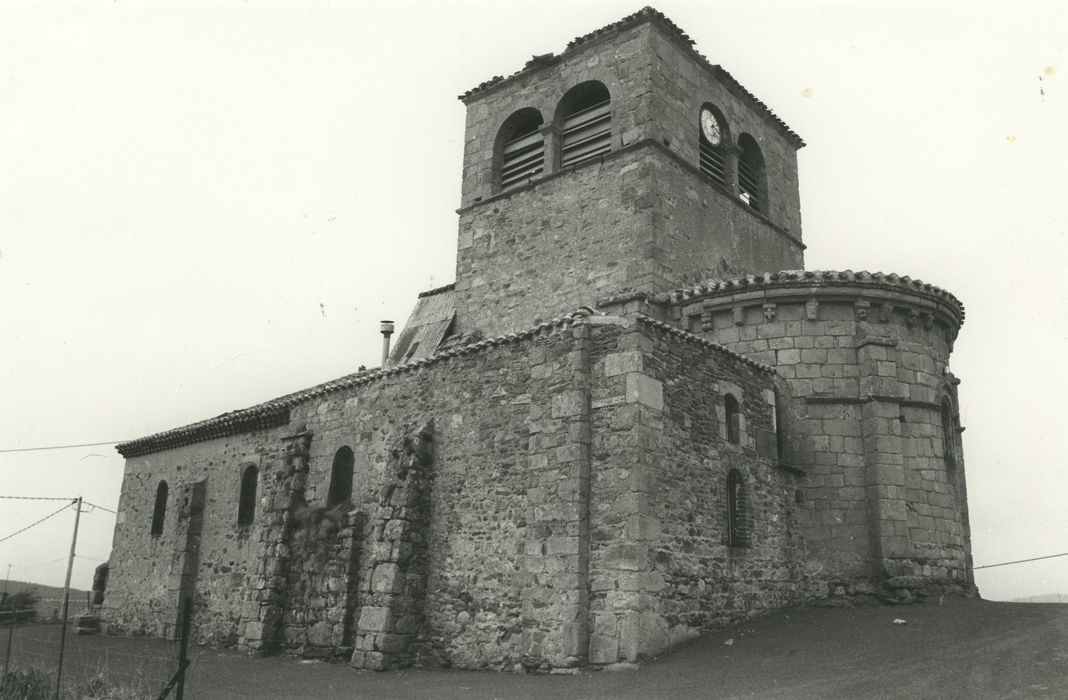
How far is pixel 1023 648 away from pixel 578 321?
21.2 ft

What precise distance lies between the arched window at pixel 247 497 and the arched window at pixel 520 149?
317 inches

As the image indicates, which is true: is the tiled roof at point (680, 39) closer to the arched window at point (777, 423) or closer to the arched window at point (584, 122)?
the arched window at point (584, 122)

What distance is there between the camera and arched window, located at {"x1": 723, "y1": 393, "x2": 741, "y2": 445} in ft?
43.2

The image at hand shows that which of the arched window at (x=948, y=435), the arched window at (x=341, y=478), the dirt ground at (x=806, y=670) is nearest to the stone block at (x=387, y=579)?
the dirt ground at (x=806, y=670)

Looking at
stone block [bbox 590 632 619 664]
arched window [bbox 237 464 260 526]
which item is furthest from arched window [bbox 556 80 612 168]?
stone block [bbox 590 632 619 664]

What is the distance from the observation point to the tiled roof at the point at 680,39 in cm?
1814

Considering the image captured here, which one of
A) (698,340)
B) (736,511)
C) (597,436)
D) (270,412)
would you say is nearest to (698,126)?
(698,340)

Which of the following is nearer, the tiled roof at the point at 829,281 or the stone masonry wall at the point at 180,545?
the tiled roof at the point at 829,281

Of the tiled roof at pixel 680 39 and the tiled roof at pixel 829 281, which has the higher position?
the tiled roof at pixel 680 39

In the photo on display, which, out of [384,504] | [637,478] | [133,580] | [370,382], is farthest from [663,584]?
[133,580]

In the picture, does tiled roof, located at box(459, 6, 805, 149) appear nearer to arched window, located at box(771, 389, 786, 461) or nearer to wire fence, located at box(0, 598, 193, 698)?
arched window, located at box(771, 389, 786, 461)

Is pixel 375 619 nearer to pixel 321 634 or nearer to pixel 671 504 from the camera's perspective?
pixel 321 634

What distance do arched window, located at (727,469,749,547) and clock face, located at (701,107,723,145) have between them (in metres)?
8.88

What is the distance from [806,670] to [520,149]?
43.0 feet
